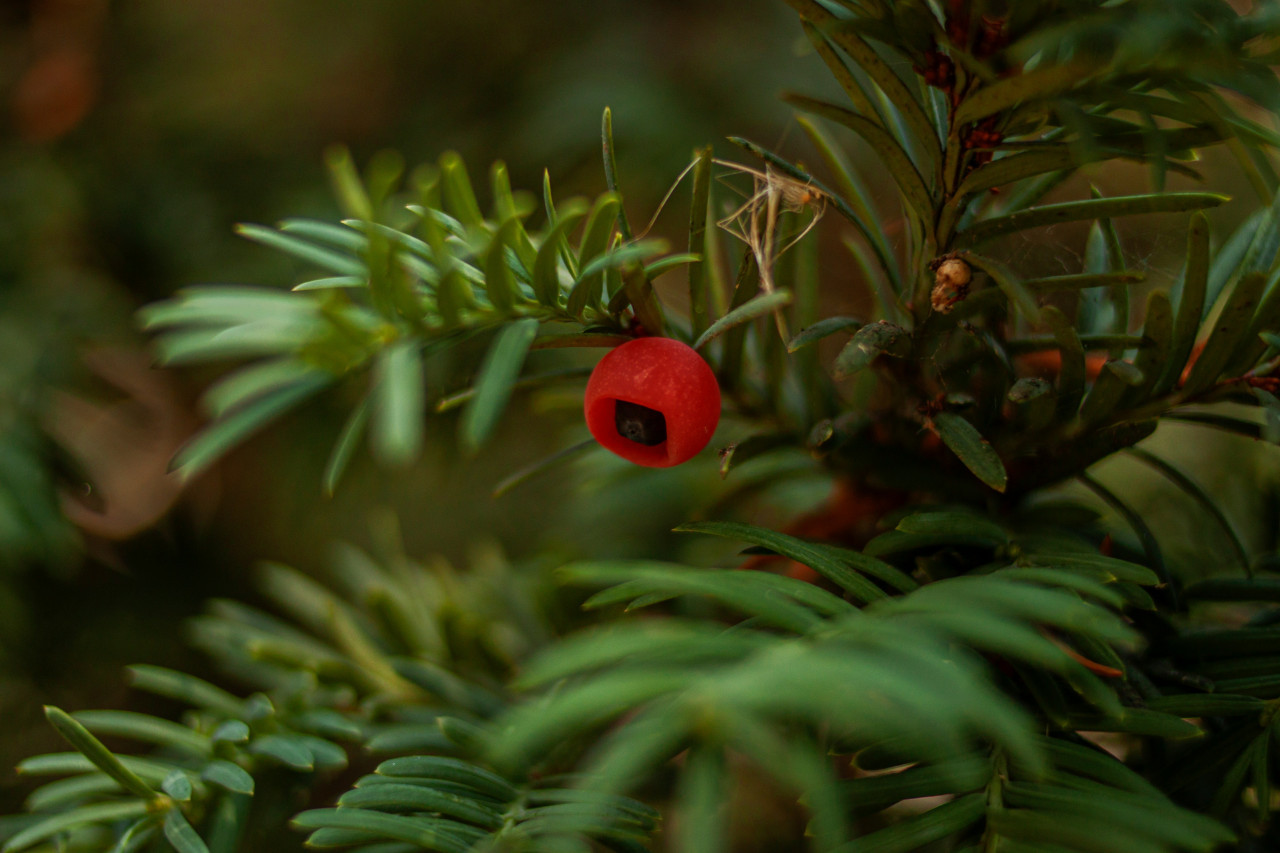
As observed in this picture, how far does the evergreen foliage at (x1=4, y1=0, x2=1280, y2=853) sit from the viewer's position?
192mm

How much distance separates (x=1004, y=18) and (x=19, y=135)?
1.00 m

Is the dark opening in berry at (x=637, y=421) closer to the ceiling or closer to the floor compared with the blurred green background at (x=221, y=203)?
closer to the floor

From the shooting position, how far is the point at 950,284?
28 cm

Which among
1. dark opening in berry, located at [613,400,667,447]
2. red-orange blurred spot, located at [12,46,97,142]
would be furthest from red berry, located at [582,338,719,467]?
red-orange blurred spot, located at [12,46,97,142]

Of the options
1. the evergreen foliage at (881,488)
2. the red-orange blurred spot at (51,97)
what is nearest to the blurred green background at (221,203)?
the red-orange blurred spot at (51,97)

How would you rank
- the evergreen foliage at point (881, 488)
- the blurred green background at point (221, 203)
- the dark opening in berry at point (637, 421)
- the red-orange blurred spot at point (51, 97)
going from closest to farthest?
Result: 1. the evergreen foliage at point (881, 488)
2. the dark opening in berry at point (637, 421)
3. the blurred green background at point (221, 203)
4. the red-orange blurred spot at point (51, 97)

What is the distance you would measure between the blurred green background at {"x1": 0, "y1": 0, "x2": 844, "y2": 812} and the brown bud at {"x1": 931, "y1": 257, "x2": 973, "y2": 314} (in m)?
0.29

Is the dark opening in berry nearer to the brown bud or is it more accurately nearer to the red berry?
the red berry

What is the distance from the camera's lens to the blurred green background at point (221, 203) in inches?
26.3

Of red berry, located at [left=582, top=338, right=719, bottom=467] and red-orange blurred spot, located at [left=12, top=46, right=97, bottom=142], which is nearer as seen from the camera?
red berry, located at [left=582, top=338, right=719, bottom=467]

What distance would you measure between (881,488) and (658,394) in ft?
0.50

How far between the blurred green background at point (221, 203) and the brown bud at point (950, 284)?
29 cm

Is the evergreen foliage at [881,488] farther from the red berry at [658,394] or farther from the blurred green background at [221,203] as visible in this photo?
the blurred green background at [221,203]

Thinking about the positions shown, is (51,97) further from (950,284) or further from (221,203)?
(950,284)
